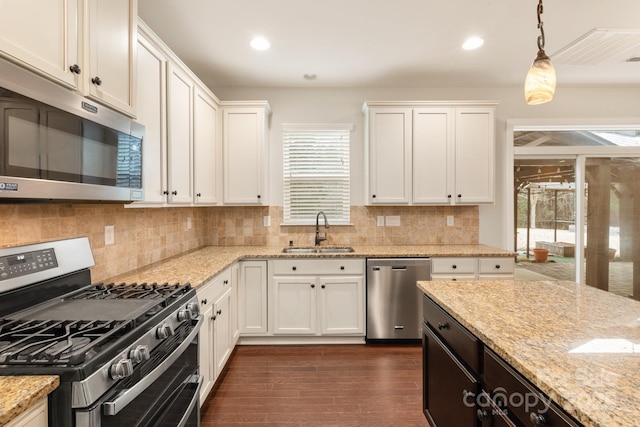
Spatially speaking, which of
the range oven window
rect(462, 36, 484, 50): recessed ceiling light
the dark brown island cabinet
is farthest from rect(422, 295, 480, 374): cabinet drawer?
rect(462, 36, 484, 50): recessed ceiling light

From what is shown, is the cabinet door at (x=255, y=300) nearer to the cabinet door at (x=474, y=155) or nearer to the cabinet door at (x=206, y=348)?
the cabinet door at (x=206, y=348)

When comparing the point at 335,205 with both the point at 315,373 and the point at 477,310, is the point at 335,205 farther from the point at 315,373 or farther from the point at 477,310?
the point at 477,310

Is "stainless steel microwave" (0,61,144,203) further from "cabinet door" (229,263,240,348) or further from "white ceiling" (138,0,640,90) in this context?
"cabinet door" (229,263,240,348)

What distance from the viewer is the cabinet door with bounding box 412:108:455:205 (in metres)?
3.36

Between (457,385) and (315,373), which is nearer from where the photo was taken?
(457,385)

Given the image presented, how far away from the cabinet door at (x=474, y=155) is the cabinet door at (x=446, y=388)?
2030mm

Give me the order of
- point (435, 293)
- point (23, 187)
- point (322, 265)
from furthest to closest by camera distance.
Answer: point (322, 265) → point (435, 293) → point (23, 187)

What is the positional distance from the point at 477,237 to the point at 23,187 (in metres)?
3.90

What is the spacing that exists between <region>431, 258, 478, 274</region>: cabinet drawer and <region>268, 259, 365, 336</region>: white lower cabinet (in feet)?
2.35

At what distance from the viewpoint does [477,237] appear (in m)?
3.70

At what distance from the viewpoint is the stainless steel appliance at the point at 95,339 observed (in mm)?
919

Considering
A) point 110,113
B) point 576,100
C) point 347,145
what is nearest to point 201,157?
point 110,113

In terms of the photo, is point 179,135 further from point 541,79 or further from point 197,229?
point 541,79

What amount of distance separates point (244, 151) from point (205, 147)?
489 millimetres
